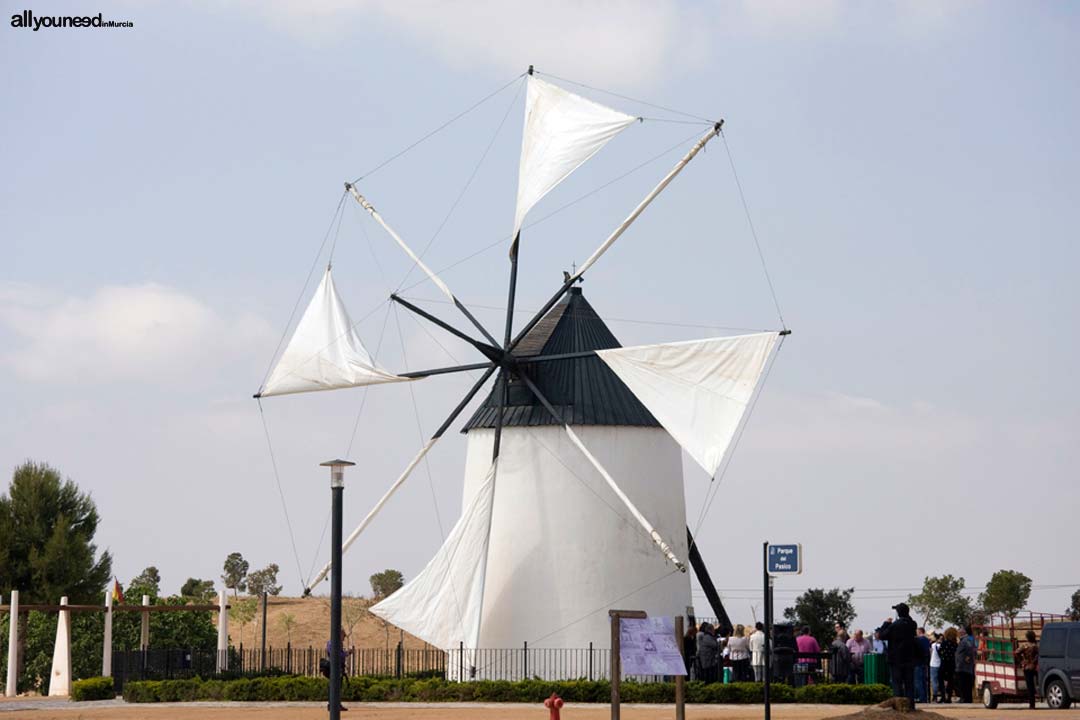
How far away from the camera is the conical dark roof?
37125mm

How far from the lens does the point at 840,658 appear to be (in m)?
32.0

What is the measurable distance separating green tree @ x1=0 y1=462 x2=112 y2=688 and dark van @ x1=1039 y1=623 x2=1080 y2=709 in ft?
122

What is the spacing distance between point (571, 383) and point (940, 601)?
46.1m

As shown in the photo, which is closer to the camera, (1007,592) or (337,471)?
(337,471)

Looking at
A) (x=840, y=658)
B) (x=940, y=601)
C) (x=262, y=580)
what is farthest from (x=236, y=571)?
(x=840, y=658)

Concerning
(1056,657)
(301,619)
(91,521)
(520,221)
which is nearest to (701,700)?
(1056,657)

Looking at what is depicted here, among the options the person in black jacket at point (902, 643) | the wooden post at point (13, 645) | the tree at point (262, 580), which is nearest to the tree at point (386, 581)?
the tree at point (262, 580)

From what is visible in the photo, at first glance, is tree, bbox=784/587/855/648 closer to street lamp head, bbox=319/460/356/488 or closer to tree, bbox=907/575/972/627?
tree, bbox=907/575/972/627

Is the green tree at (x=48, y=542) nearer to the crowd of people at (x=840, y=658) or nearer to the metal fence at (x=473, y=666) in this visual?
the metal fence at (x=473, y=666)

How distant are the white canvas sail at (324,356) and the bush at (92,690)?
25.7 ft

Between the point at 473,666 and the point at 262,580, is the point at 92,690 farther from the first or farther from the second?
the point at 262,580

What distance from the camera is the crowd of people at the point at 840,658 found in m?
29.3

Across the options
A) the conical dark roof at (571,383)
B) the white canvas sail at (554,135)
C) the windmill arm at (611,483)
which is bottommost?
the windmill arm at (611,483)

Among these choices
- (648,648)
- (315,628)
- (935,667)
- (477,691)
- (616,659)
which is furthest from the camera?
(315,628)
